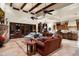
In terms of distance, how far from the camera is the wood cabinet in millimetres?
2370

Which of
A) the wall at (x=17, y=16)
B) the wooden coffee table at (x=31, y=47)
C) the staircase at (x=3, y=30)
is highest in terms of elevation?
the wall at (x=17, y=16)

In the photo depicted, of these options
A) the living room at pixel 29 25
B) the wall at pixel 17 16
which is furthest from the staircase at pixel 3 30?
the wall at pixel 17 16

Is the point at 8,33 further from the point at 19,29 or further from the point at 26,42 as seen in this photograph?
the point at 26,42

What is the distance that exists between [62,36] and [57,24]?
937mm

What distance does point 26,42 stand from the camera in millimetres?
2469

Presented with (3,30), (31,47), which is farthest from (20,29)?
(31,47)

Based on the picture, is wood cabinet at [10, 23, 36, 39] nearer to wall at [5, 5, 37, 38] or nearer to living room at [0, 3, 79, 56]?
living room at [0, 3, 79, 56]

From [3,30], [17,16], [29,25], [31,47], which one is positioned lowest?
[31,47]

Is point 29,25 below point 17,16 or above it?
below

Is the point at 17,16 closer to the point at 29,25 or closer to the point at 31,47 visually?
the point at 29,25

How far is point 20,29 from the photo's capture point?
8.13 feet

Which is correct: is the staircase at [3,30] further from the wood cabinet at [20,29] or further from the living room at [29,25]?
the wood cabinet at [20,29]

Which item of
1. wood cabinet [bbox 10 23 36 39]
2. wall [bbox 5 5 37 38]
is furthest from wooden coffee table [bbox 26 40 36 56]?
wall [bbox 5 5 37 38]

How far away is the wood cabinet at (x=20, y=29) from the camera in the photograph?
93.3 inches
